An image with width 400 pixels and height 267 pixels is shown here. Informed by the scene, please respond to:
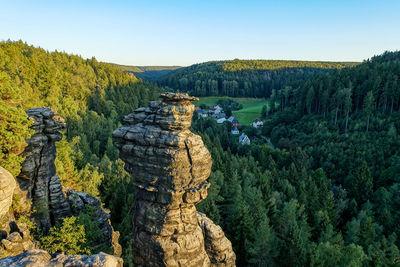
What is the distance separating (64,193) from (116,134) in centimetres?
952

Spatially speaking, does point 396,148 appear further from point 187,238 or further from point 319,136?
point 187,238

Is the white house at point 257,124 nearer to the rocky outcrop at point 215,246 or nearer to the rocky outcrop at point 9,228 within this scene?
the rocky outcrop at point 215,246

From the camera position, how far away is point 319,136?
270 feet

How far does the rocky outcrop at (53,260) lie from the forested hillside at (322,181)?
77.5 feet

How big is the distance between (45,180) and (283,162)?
64.4m

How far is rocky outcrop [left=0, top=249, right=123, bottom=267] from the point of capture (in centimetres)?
951

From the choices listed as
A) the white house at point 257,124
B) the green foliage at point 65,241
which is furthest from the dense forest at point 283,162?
the white house at point 257,124

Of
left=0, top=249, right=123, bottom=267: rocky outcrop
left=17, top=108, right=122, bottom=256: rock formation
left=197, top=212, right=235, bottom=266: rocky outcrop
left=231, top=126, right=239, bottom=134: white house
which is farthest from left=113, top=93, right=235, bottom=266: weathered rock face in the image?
left=231, top=126, right=239, bottom=134: white house

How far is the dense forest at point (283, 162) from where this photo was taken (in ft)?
98.1

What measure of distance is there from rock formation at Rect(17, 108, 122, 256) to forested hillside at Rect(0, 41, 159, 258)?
56.3 inches

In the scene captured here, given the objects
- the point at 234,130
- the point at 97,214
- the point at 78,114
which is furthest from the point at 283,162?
the point at 78,114

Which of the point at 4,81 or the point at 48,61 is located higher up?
the point at 48,61

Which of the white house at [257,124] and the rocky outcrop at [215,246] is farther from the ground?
the rocky outcrop at [215,246]

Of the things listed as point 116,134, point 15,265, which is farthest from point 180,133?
point 15,265
